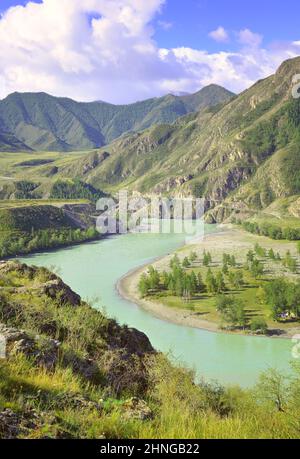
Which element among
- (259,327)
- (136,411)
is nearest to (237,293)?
(259,327)

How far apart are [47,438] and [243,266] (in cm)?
9976

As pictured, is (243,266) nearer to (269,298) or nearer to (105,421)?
(269,298)

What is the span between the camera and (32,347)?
9727mm

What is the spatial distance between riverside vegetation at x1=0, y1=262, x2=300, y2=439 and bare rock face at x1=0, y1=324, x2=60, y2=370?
0.9 inches

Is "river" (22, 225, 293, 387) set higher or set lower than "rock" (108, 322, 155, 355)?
lower

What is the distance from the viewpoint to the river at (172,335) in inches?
1941

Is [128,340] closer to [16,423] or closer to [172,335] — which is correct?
[16,423]

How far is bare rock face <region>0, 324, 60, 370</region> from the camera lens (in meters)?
9.35

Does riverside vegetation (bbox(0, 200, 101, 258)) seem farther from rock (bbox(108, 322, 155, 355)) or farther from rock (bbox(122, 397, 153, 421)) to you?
rock (bbox(122, 397, 153, 421))

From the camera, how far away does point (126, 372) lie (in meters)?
12.7

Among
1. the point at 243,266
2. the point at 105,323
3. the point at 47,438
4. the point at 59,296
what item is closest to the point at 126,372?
the point at 105,323

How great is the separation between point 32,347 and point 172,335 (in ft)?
177

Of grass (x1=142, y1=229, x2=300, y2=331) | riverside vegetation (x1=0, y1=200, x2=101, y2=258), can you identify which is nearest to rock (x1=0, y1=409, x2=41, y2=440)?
grass (x1=142, y1=229, x2=300, y2=331)

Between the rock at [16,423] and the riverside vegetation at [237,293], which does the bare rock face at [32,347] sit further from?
the riverside vegetation at [237,293]
